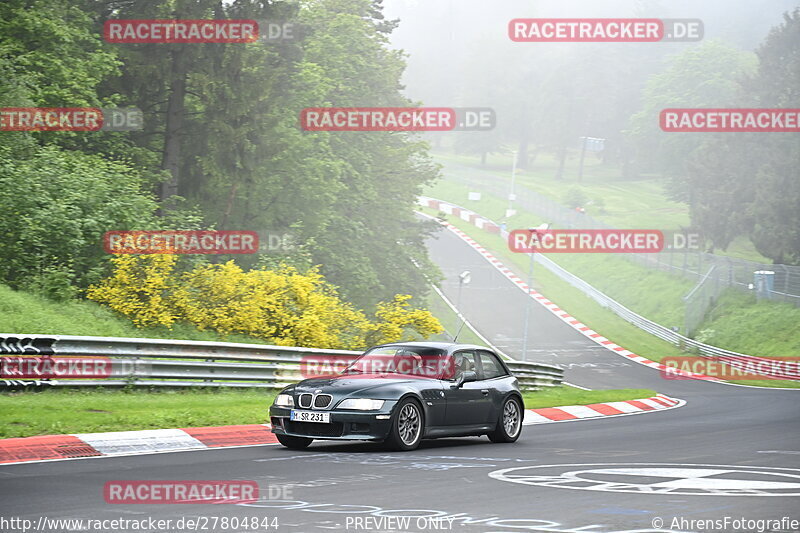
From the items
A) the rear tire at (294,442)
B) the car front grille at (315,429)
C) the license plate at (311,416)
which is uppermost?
the license plate at (311,416)

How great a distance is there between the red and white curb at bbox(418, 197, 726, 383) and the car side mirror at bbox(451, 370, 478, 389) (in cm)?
3205

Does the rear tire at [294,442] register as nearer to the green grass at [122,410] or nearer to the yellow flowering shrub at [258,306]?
the green grass at [122,410]

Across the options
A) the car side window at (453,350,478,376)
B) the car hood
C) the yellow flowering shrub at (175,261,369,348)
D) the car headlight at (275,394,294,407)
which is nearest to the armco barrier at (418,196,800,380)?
the yellow flowering shrub at (175,261,369,348)

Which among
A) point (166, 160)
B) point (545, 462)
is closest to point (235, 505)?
point (545, 462)

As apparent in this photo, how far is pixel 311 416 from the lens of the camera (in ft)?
40.9

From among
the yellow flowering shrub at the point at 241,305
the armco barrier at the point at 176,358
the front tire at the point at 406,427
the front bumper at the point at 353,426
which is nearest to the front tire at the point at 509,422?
the front tire at the point at 406,427

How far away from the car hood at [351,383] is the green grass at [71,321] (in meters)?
7.64

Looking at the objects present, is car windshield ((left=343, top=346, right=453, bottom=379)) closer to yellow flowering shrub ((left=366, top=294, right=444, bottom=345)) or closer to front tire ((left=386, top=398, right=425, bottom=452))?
front tire ((left=386, top=398, right=425, bottom=452))

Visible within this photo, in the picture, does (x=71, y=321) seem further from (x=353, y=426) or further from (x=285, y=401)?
(x=353, y=426)

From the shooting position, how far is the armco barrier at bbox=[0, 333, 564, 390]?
1588cm

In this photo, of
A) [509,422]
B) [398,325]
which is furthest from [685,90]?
[509,422]

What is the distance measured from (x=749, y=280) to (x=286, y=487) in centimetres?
5588

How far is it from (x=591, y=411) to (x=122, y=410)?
1115cm

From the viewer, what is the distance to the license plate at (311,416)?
40.6 feet
